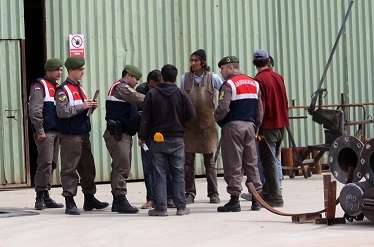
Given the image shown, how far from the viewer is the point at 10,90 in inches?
631

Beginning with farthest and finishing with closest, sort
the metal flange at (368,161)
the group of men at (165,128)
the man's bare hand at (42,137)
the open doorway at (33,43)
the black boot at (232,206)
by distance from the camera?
the open doorway at (33,43), the man's bare hand at (42,137), the black boot at (232,206), the group of men at (165,128), the metal flange at (368,161)

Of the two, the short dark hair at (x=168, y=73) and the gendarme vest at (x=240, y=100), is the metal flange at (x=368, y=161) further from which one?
the short dark hair at (x=168, y=73)

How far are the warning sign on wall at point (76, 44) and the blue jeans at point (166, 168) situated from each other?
4600mm

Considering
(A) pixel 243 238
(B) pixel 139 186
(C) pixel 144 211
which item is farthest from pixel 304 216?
(B) pixel 139 186

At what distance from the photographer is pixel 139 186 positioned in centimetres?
1644

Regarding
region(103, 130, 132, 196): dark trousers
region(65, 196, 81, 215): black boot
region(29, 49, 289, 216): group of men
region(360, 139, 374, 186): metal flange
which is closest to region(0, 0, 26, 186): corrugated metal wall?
region(29, 49, 289, 216): group of men

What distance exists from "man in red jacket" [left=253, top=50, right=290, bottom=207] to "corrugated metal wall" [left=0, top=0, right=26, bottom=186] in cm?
473

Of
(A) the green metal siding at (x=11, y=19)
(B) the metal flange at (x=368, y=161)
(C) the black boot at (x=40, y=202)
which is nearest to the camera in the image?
(B) the metal flange at (x=368, y=161)

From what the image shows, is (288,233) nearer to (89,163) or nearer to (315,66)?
(89,163)

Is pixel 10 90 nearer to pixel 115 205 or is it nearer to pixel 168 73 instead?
pixel 115 205


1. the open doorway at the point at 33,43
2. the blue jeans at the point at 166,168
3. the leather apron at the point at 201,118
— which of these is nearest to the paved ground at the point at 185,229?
the blue jeans at the point at 166,168

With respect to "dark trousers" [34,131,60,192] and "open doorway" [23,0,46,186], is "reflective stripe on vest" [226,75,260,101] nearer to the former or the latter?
"dark trousers" [34,131,60,192]

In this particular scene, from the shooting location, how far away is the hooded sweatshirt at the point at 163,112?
12.2m

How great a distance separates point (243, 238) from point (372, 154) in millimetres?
1673
